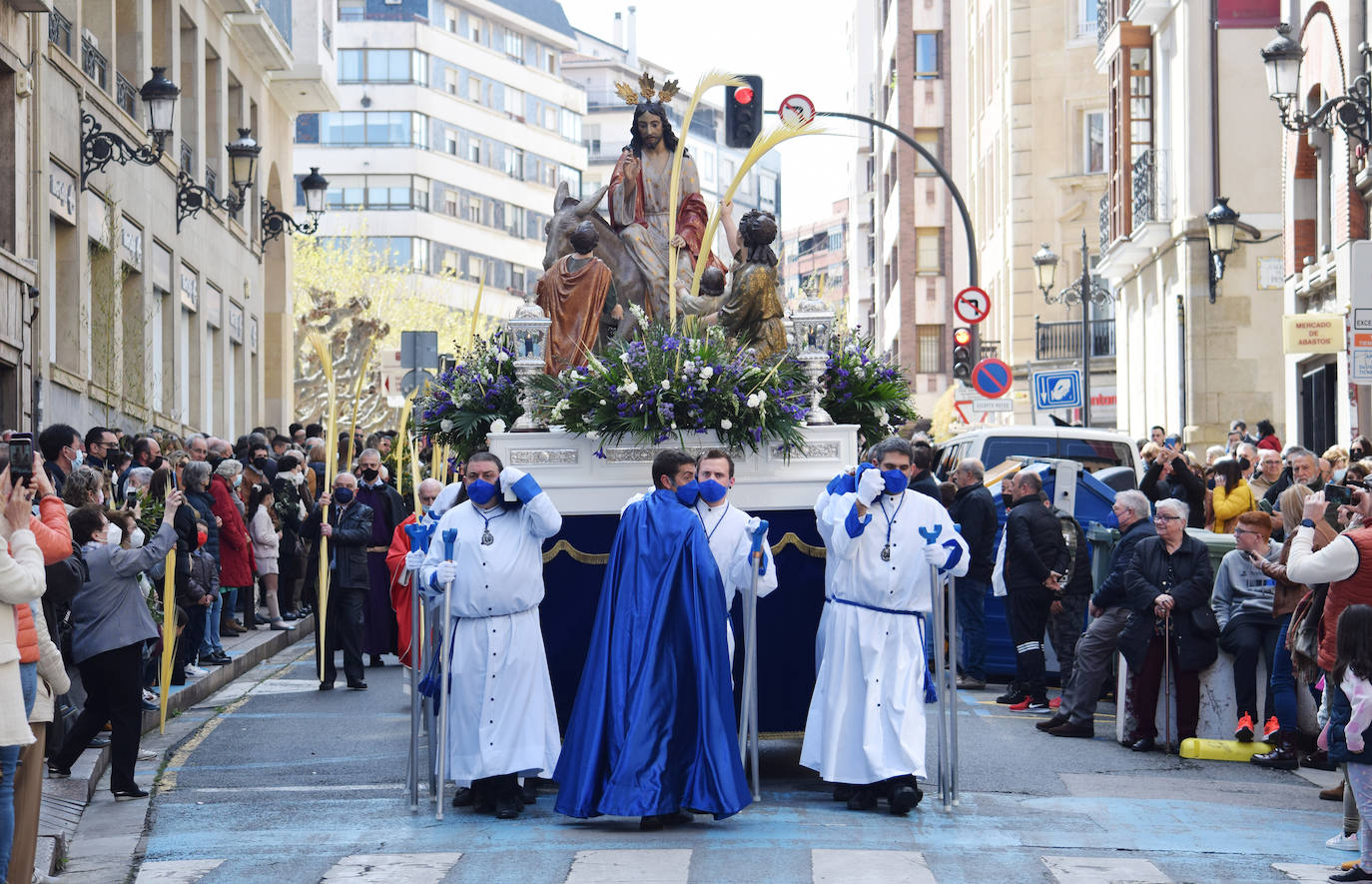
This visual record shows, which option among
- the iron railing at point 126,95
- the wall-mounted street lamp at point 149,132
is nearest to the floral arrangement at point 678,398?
the wall-mounted street lamp at point 149,132

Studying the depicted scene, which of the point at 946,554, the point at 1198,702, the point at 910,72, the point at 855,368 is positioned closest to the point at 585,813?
the point at 946,554

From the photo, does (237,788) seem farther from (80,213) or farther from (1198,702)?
(80,213)

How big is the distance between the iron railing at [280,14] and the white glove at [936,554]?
28338 mm

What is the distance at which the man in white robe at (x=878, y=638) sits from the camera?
1109 cm

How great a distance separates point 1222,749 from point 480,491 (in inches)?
215

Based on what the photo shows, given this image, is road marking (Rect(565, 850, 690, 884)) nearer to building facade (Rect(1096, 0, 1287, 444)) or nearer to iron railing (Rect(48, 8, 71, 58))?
iron railing (Rect(48, 8, 71, 58))

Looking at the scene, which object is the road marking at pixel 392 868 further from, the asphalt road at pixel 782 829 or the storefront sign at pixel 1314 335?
the storefront sign at pixel 1314 335

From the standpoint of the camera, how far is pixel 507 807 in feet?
36.2

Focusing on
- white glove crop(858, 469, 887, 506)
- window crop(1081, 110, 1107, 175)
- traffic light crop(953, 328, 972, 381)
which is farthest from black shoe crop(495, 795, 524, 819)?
window crop(1081, 110, 1107, 175)

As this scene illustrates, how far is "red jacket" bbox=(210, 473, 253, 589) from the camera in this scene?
61.7 feet

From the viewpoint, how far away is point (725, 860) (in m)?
9.59

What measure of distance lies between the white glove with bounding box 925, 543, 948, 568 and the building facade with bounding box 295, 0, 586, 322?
217ft

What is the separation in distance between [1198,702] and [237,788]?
6.21 meters

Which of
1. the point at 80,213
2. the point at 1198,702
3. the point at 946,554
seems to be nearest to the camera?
the point at 946,554
